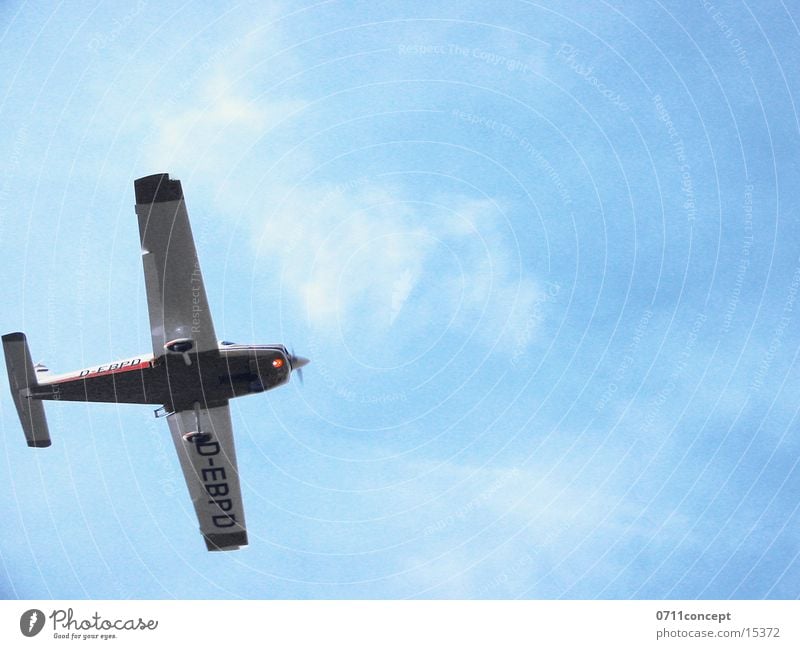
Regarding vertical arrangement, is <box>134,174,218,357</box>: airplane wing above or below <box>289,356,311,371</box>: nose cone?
above

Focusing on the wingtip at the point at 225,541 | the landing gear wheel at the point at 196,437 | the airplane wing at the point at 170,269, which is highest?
the airplane wing at the point at 170,269

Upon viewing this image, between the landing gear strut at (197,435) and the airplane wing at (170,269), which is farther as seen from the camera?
the landing gear strut at (197,435)

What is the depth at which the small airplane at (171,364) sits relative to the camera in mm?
23812

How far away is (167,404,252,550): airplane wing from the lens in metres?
27.3

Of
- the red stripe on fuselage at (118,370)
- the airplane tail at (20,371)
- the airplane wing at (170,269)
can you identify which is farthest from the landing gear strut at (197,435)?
the airplane tail at (20,371)

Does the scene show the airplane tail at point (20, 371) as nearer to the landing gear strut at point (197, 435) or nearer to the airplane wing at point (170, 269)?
the airplane wing at point (170, 269)

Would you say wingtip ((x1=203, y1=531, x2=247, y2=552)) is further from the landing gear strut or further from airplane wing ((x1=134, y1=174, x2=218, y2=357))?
airplane wing ((x1=134, y1=174, x2=218, y2=357))

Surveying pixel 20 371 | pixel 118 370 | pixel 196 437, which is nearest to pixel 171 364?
pixel 118 370

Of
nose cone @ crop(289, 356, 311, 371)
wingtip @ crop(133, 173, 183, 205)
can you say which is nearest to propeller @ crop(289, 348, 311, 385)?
nose cone @ crop(289, 356, 311, 371)
